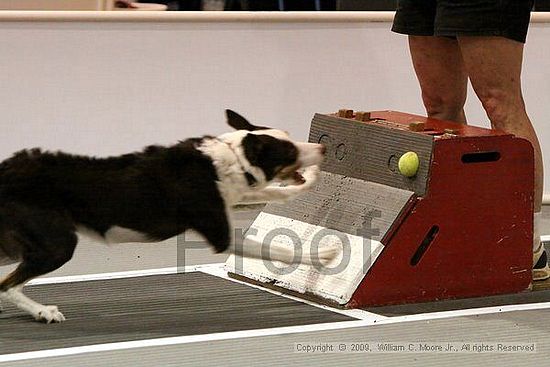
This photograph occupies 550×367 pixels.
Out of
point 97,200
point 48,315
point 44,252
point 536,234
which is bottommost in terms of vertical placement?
point 48,315

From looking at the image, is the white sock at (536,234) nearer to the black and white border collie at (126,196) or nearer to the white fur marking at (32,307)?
the black and white border collie at (126,196)

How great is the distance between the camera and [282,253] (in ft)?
10.6

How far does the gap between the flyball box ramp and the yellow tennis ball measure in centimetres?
2

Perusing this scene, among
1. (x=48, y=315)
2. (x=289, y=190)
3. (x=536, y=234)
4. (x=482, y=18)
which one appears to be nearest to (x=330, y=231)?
(x=289, y=190)

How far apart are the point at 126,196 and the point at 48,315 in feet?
1.31

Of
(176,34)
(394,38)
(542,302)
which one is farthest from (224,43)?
(542,302)

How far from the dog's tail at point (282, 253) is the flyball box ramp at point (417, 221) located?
0.05m

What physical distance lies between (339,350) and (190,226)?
55 cm

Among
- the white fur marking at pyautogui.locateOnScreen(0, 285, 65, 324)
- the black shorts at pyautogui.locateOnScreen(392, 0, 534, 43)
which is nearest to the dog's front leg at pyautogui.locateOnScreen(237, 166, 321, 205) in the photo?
the black shorts at pyautogui.locateOnScreen(392, 0, 534, 43)

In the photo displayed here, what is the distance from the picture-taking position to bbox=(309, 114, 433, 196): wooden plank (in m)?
3.30

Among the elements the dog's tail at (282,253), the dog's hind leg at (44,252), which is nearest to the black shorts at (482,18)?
the dog's tail at (282,253)

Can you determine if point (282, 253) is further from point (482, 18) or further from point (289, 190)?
point (482, 18)

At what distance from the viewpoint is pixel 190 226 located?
3.10m

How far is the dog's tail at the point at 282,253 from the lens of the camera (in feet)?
10.5
